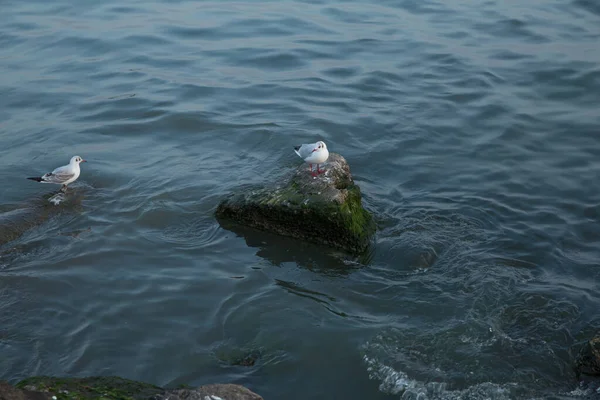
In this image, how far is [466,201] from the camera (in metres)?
9.95

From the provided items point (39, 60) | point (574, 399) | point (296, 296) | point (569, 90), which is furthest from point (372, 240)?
point (39, 60)

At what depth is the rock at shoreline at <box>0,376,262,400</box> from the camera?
16.4 ft

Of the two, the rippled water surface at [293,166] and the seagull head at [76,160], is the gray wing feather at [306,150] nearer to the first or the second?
A: the rippled water surface at [293,166]

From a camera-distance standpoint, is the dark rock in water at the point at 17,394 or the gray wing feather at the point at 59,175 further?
the gray wing feather at the point at 59,175

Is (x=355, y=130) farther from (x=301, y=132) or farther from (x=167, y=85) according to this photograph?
(x=167, y=85)

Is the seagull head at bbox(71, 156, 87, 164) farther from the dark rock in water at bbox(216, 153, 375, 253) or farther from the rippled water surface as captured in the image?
the dark rock in water at bbox(216, 153, 375, 253)

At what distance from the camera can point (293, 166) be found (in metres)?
10.8

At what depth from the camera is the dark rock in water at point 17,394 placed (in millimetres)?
4655

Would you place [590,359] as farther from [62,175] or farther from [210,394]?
[62,175]

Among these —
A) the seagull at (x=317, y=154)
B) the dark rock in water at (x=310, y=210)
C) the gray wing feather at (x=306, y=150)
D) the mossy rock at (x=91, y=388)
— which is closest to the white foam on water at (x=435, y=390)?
the mossy rock at (x=91, y=388)

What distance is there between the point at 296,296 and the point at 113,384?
2.70m

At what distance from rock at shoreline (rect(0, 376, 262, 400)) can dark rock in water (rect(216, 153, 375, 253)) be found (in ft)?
11.2

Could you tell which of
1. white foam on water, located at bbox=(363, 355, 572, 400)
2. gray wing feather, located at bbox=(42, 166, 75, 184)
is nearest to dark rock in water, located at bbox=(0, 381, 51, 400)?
white foam on water, located at bbox=(363, 355, 572, 400)

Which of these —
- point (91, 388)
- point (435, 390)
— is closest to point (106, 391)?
point (91, 388)
